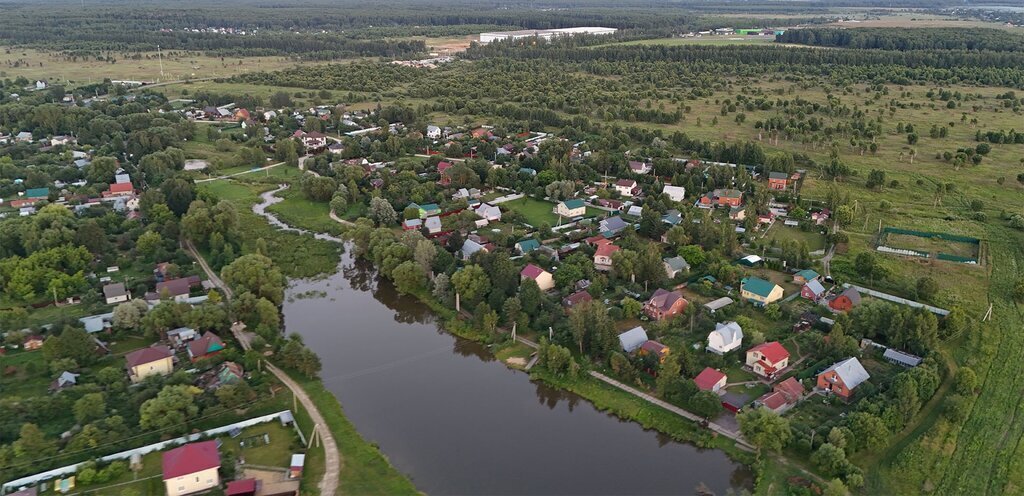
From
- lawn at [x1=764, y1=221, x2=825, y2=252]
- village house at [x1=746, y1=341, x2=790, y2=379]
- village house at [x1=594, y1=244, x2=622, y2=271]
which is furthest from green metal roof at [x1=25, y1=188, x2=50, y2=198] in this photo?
lawn at [x1=764, y1=221, x2=825, y2=252]

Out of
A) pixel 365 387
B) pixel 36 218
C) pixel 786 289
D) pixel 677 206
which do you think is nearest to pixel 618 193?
pixel 677 206

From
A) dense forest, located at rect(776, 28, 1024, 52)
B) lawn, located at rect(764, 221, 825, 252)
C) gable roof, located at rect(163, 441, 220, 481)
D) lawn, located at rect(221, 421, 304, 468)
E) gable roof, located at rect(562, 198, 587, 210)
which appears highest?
dense forest, located at rect(776, 28, 1024, 52)

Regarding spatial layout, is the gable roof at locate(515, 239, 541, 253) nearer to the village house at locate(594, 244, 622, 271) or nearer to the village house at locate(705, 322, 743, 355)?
the village house at locate(594, 244, 622, 271)

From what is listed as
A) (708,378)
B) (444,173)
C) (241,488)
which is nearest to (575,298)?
(708,378)

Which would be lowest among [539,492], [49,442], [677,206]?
[539,492]

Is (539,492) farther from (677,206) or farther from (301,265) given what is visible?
(677,206)

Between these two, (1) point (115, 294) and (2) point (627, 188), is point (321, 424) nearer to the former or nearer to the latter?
(1) point (115, 294)

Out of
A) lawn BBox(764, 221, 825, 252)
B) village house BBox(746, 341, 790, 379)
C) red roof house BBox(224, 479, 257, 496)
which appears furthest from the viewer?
lawn BBox(764, 221, 825, 252)
